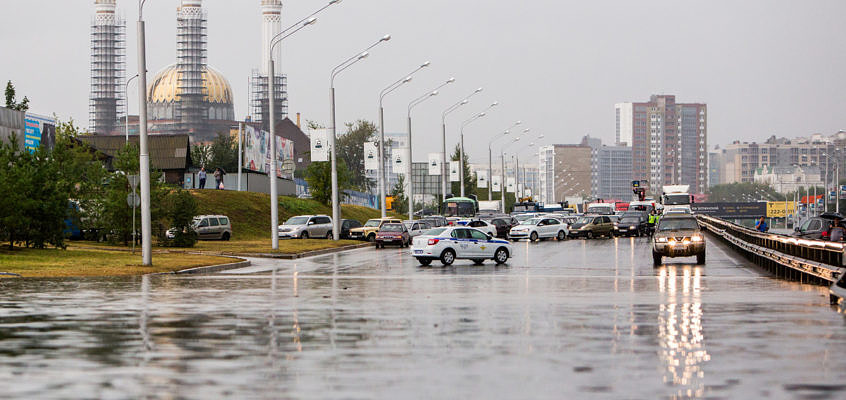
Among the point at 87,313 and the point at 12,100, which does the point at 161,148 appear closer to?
the point at 12,100

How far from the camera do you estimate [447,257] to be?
3844 cm

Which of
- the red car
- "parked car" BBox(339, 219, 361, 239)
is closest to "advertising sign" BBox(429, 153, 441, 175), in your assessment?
"parked car" BBox(339, 219, 361, 239)

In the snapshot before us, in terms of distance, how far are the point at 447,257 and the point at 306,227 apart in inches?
1105

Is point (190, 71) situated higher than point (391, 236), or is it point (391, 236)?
point (190, 71)

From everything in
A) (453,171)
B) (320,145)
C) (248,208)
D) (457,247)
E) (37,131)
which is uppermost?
(37,131)

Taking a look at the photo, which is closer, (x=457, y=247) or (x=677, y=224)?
(x=677, y=224)

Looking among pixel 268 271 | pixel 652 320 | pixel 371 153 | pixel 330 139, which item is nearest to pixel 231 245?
pixel 330 139

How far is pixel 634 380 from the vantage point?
1068 centimetres

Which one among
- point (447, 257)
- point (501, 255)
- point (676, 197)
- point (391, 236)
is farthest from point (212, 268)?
point (676, 197)

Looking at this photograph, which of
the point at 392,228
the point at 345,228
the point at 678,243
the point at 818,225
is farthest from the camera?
the point at 345,228

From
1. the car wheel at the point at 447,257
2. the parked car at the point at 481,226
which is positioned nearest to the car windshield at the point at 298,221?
the parked car at the point at 481,226

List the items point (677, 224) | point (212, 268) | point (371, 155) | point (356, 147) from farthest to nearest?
point (356, 147)
point (371, 155)
point (677, 224)
point (212, 268)

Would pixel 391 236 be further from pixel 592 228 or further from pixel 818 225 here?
pixel 818 225

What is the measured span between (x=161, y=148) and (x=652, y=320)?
77.9 m
